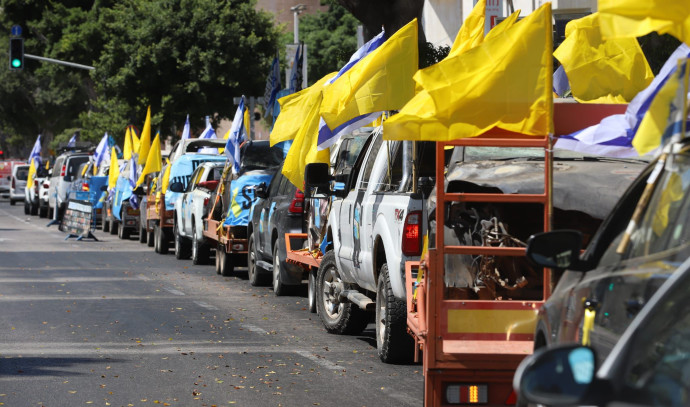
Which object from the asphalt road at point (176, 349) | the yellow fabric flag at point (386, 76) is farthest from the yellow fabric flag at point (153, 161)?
Answer: the yellow fabric flag at point (386, 76)

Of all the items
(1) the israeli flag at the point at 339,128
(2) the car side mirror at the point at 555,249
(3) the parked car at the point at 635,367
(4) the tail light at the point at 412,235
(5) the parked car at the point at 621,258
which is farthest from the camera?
(1) the israeli flag at the point at 339,128

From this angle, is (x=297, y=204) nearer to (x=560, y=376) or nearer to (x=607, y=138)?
(x=607, y=138)

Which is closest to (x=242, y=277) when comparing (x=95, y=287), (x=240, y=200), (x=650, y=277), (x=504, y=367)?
(x=240, y=200)

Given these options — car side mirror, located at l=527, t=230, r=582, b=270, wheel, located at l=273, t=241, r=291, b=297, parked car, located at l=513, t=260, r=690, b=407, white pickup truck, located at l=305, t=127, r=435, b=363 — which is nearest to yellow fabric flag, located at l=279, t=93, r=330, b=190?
white pickup truck, located at l=305, t=127, r=435, b=363

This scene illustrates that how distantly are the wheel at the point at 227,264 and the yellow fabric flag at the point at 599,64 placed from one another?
8.87 meters

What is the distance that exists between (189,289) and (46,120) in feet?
197

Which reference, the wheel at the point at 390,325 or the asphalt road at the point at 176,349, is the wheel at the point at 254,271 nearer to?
the asphalt road at the point at 176,349

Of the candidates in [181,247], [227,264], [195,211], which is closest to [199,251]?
[195,211]

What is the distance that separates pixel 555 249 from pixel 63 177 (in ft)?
121

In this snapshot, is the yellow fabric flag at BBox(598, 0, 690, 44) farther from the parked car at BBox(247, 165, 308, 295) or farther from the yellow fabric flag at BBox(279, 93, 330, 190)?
the parked car at BBox(247, 165, 308, 295)

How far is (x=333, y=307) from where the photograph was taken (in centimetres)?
1259

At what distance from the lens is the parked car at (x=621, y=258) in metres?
4.07

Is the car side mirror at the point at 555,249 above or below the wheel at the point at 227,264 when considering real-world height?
above

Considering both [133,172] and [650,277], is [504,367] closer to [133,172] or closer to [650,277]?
[650,277]
